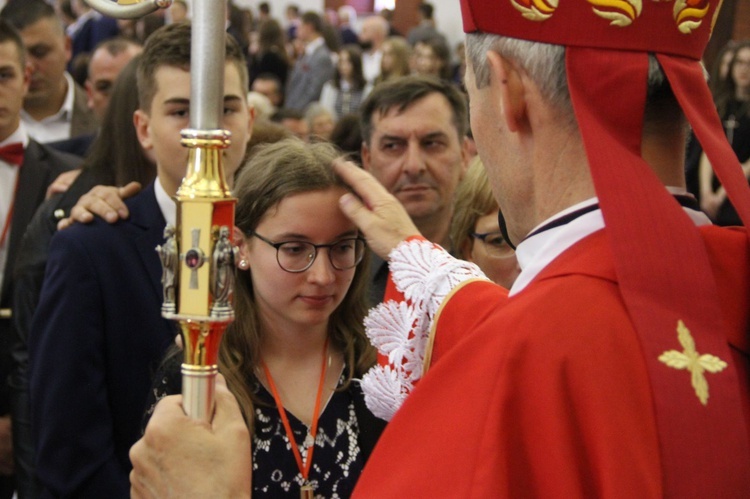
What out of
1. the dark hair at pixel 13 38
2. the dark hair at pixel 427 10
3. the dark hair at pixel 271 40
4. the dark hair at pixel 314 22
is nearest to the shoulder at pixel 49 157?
the dark hair at pixel 13 38

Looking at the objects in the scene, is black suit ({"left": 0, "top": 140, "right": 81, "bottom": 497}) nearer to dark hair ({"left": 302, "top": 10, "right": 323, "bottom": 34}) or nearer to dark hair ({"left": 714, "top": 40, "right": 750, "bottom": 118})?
dark hair ({"left": 714, "top": 40, "right": 750, "bottom": 118})

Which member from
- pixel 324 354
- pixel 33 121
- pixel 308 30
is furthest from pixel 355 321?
pixel 308 30

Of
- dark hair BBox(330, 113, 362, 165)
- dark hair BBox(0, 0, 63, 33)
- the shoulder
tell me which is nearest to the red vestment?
the shoulder

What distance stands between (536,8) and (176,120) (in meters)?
1.67

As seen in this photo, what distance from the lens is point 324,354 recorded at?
269 cm

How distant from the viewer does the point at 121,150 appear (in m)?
3.65

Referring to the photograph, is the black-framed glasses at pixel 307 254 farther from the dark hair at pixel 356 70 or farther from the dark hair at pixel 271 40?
the dark hair at pixel 271 40

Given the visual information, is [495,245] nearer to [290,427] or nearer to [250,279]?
[250,279]

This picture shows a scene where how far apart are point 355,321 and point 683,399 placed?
53.2 inches

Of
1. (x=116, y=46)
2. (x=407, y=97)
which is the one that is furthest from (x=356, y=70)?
(x=407, y=97)

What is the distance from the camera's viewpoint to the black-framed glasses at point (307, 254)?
255cm

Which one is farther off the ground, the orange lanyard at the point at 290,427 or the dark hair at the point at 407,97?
the dark hair at the point at 407,97

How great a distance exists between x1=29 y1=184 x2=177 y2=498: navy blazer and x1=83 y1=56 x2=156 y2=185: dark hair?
64 cm

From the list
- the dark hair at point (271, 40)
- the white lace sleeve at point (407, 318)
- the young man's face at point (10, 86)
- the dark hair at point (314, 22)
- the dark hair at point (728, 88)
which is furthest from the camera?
the dark hair at point (314, 22)
